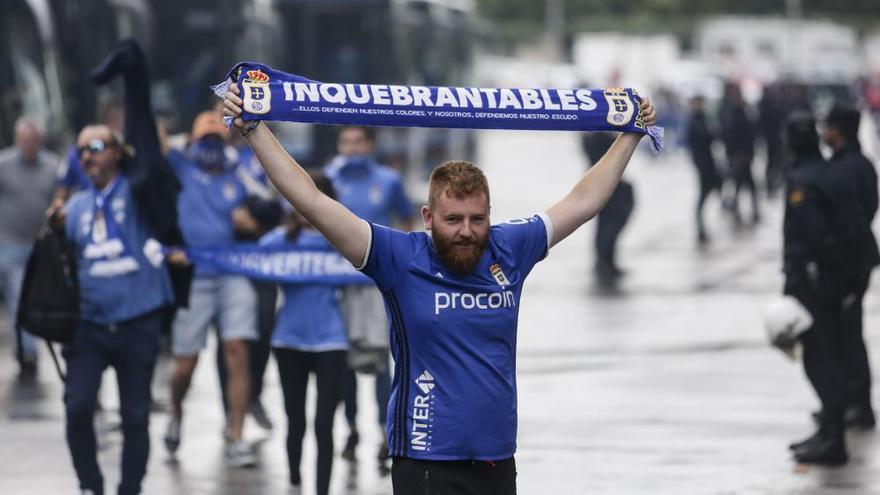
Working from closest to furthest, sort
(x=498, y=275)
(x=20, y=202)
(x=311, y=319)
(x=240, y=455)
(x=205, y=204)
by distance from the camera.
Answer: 1. (x=498, y=275)
2. (x=311, y=319)
3. (x=240, y=455)
4. (x=205, y=204)
5. (x=20, y=202)

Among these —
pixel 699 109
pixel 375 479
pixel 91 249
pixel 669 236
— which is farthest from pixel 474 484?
pixel 669 236

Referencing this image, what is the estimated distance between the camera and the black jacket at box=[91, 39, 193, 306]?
836 cm

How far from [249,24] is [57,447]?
16361mm

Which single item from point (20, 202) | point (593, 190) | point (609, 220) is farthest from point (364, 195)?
point (609, 220)

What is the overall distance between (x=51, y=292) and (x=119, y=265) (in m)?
0.33

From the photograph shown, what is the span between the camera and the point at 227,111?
5.51 m

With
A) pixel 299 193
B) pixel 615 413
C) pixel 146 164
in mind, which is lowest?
pixel 615 413

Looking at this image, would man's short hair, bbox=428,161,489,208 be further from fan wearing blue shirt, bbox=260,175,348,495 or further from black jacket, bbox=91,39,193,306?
fan wearing blue shirt, bbox=260,175,348,495

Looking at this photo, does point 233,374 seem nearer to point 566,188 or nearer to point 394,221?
point 394,221

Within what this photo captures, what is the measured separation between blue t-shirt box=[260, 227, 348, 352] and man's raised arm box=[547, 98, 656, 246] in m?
2.92

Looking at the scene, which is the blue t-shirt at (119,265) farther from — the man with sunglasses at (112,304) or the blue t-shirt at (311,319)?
the blue t-shirt at (311,319)

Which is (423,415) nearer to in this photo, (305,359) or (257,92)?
(257,92)

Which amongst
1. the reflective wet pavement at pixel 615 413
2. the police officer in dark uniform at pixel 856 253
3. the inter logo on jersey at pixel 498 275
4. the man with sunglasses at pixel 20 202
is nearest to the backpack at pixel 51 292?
the reflective wet pavement at pixel 615 413

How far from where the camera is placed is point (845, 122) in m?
10.3
